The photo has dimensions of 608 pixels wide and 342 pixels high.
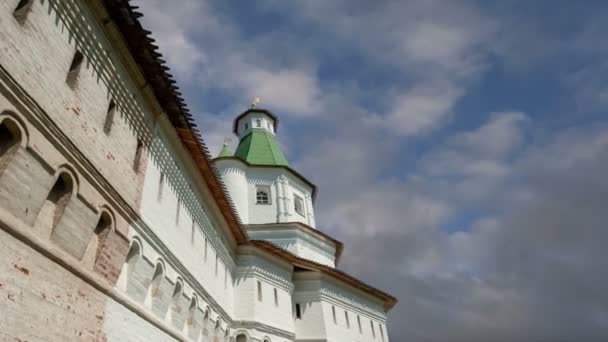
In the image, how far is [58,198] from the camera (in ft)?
24.4

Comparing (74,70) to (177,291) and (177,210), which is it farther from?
(177,291)

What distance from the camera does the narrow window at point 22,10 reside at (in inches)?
258

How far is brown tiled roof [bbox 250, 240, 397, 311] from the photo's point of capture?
19.4 metres

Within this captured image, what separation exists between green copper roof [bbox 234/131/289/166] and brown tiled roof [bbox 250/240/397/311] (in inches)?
353

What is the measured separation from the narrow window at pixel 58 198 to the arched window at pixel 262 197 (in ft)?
64.0

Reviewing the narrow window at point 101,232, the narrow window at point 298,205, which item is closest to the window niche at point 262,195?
the narrow window at point 298,205

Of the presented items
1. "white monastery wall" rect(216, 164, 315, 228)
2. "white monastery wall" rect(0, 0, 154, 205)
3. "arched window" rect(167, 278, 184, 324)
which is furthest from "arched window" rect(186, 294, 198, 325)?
"white monastery wall" rect(216, 164, 315, 228)

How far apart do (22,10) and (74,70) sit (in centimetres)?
136

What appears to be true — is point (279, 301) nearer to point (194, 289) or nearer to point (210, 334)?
point (210, 334)

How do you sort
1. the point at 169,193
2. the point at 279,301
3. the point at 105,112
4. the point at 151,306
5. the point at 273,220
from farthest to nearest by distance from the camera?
1. the point at 273,220
2. the point at 279,301
3. the point at 169,193
4. the point at 151,306
5. the point at 105,112

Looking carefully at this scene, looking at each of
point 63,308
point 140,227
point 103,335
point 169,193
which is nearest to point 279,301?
point 169,193

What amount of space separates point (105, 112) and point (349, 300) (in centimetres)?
1701

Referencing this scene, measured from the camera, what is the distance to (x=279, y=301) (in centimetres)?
1925

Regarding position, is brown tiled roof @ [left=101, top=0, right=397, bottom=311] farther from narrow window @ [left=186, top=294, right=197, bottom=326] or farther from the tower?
the tower
